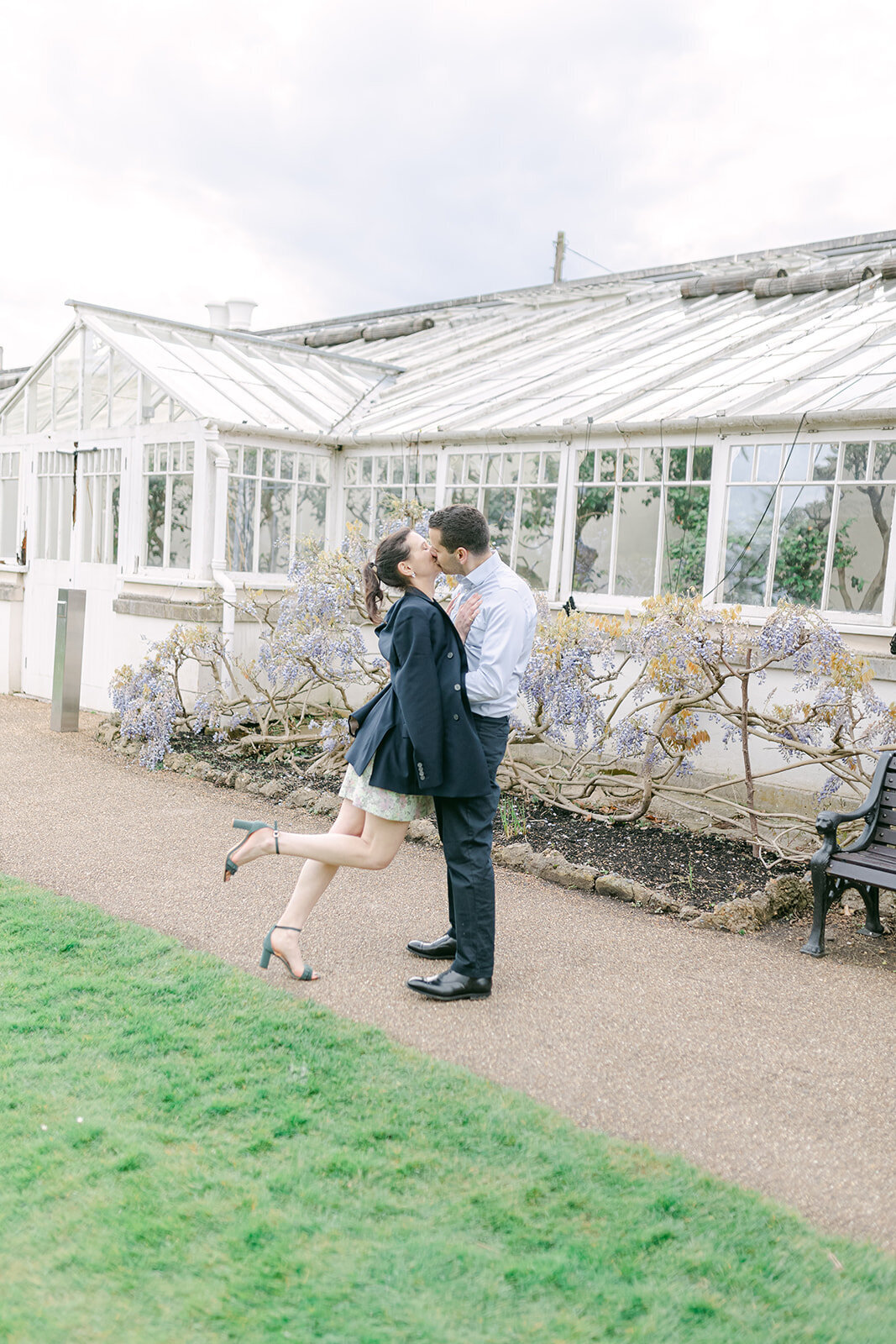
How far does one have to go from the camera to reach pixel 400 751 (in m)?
4.23

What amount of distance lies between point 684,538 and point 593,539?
3.03ft

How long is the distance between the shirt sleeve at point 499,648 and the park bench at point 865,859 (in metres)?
2.02

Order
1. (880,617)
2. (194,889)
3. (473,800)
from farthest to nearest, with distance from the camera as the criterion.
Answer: (880,617) < (194,889) < (473,800)

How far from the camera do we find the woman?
4.16 m

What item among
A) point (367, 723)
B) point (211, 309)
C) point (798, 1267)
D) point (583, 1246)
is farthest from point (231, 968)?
point (211, 309)

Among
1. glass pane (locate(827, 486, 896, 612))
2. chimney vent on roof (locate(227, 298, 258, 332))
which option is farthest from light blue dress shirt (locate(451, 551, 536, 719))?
chimney vent on roof (locate(227, 298, 258, 332))

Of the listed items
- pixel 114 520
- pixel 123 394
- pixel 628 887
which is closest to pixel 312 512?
pixel 114 520

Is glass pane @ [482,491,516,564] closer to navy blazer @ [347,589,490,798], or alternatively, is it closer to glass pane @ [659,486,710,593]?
glass pane @ [659,486,710,593]

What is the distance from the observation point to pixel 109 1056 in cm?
366

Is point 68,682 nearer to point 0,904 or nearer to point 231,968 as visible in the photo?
point 0,904

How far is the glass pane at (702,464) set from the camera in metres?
8.98

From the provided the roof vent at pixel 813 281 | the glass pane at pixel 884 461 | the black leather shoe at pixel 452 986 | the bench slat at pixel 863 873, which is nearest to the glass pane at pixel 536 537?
the glass pane at pixel 884 461

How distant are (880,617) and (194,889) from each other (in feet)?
17.7

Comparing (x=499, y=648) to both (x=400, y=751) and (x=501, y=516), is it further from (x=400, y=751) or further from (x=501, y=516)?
(x=501, y=516)
